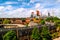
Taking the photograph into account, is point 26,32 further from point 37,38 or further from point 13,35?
point 13,35

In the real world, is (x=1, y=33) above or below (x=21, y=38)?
above

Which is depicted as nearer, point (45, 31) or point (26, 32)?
point (45, 31)

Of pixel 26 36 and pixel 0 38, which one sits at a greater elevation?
pixel 0 38

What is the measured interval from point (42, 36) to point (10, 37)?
3.74m

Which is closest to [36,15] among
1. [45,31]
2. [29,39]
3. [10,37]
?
[29,39]

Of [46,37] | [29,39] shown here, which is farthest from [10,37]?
[29,39]

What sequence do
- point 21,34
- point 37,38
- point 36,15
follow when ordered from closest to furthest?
point 37,38
point 21,34
point 36,15

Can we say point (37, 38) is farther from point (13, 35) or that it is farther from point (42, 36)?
point (13, 35)

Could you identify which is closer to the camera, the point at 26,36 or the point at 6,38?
the point at 6,38

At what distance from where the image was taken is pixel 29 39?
20.0 m

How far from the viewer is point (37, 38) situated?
15516mm

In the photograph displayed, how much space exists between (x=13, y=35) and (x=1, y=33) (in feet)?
9.36

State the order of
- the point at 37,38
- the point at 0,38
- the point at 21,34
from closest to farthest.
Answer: the point at 0,38 < the point at 37,38 < the point at 21,34

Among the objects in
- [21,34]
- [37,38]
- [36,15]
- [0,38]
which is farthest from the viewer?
[36,15]
